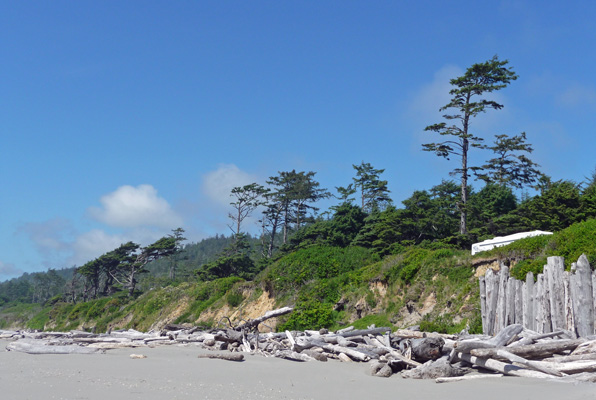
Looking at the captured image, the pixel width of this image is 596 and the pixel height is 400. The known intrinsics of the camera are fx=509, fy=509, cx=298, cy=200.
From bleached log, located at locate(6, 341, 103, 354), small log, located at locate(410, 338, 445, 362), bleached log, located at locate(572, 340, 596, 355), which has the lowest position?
bleached log, located at locate(6, 341, 103, 354)

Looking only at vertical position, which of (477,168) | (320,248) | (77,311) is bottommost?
→ (77,311)

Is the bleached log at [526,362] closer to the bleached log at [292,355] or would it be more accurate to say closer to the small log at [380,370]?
the small log at [380,370]

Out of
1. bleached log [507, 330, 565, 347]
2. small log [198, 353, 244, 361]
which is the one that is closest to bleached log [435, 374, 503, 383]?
bleached log [507, 330, 565, 347]

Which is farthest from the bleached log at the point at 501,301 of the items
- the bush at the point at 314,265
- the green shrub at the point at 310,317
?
the bush at the point at 314,265

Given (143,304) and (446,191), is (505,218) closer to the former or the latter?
(446,191)

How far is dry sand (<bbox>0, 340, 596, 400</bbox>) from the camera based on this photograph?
23.5ft

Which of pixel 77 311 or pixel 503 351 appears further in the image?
pixel 77 311

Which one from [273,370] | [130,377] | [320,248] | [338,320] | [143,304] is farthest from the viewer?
[143,304]

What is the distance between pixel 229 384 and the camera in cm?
851

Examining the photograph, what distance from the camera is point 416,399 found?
24.5ft

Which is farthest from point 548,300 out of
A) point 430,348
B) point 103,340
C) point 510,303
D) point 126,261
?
point 126,261

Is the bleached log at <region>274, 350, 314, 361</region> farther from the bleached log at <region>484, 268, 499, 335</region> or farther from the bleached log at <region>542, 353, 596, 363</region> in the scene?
the bleached log at <region>542, 353, 596, 363</region>

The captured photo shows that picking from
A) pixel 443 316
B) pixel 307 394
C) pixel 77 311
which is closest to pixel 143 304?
pixel 77 311

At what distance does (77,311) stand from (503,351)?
163 feet
